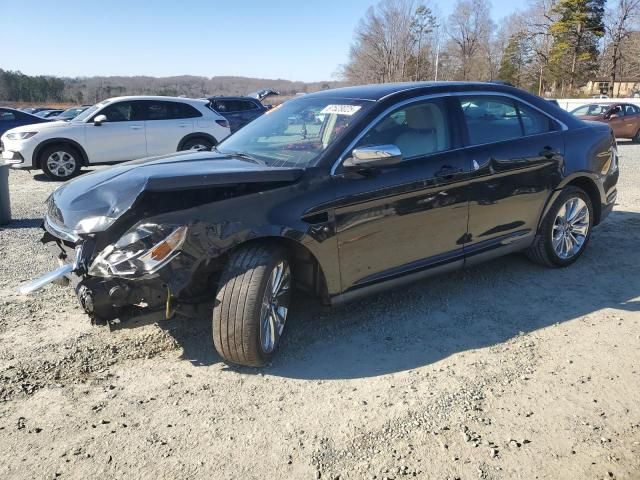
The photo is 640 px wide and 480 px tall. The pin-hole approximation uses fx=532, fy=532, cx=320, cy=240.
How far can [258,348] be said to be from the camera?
3199 millimetres

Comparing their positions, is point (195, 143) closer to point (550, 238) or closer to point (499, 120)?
point (499, 120)

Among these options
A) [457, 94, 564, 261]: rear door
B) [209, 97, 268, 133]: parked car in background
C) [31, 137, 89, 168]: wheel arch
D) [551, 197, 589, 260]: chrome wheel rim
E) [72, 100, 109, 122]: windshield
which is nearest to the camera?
[457, 94, 564, 261]: rear door

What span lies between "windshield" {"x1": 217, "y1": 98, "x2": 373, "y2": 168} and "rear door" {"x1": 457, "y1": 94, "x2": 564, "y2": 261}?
3.37 feet

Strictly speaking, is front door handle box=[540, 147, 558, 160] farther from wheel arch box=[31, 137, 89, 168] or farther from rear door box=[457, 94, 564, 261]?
wheel arch box=[31, 137, 89, 168]

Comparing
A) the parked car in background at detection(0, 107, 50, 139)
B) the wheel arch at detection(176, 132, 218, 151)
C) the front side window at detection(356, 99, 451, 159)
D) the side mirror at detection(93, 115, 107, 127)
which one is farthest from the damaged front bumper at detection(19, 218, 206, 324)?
the parked car in background at detection(0, 107, 50, 139)

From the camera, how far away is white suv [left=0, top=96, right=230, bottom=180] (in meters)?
10.5

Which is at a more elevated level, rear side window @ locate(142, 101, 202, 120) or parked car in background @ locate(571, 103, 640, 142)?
parked car in background @ locate(571, 103, 640, 142)

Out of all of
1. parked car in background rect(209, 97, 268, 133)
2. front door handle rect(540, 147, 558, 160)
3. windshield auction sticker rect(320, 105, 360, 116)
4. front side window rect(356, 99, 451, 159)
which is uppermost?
parked car in background rect(209, 97, 268, 133)

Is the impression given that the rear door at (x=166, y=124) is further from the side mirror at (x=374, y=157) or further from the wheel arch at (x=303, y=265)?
the side mirror at (x=374, y=157)

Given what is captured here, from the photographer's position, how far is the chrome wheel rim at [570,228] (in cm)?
491

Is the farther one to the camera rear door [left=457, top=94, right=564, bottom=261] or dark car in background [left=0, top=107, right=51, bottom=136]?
dark car in background [left=0, top=107, right=51, bottom=136]

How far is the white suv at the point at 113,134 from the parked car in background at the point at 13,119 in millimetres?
4642

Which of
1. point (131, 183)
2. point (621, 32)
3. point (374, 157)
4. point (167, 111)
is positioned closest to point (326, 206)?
point (374, 157)

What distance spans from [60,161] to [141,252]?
9109mm
